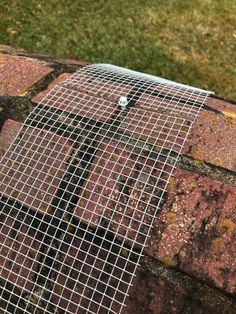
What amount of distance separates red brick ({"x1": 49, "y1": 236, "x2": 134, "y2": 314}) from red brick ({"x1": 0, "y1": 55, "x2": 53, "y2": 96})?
→ 1.79 feet

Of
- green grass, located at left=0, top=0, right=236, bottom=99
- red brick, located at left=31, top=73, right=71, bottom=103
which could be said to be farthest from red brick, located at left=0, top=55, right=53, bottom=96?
green grass, located at left=0, top=0, right=236, bottom=99

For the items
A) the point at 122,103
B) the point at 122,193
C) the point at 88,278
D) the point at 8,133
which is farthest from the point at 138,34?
the point at 88,278

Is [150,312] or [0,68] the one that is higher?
[0,68]

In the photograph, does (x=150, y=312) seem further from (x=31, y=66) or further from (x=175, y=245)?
(x=31, y=66)

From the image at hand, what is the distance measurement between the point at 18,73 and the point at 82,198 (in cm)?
55

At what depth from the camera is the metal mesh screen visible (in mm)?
963

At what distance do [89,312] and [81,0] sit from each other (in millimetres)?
3118

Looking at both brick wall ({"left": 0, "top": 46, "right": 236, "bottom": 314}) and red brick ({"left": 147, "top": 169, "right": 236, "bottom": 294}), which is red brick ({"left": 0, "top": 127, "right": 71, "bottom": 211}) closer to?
brick wall ({"left": 0, "top": 46, "right": 236, "bottom": 314})

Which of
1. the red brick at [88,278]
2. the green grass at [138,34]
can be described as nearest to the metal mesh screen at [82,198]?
the red brick at [88,278]

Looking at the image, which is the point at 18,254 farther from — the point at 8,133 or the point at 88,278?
the point at 8,133

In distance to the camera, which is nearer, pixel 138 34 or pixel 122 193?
pixel 122 193

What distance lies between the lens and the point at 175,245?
0.97 metres

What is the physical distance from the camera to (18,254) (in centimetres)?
101

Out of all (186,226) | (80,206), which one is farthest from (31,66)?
(186,226)
